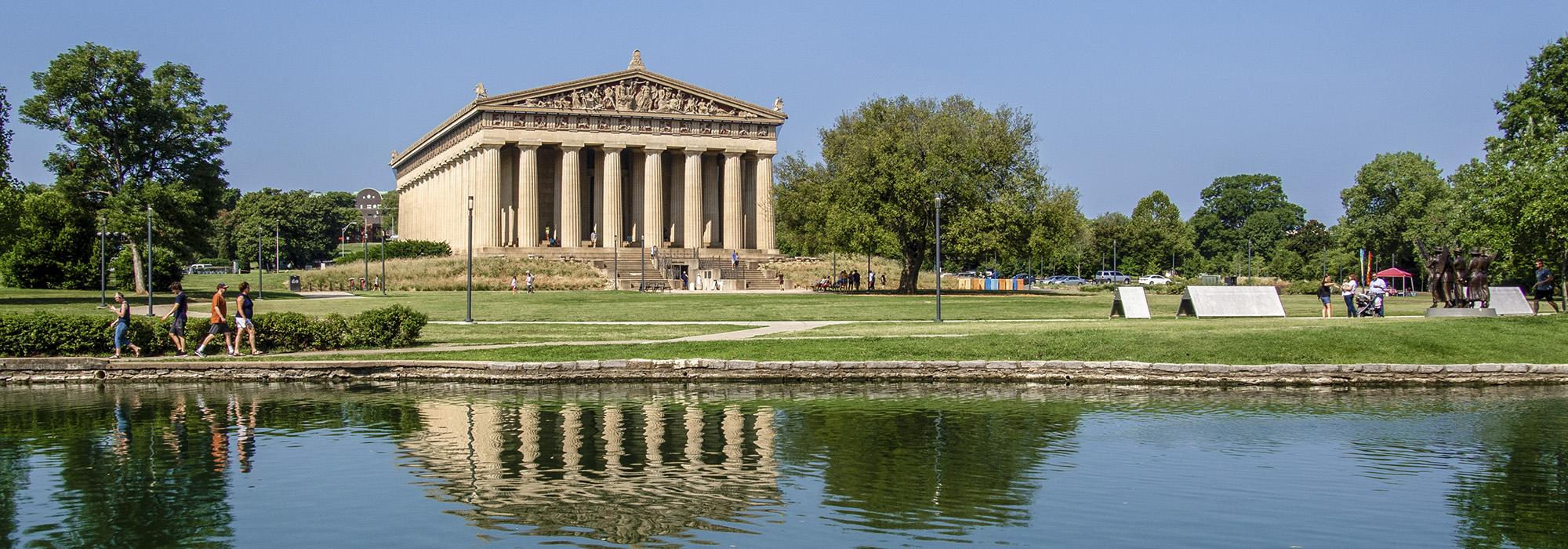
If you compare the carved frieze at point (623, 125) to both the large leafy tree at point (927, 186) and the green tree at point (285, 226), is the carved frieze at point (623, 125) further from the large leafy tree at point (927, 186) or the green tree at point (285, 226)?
the green tree at point (285, 226)

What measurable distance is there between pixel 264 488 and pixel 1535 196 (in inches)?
1750

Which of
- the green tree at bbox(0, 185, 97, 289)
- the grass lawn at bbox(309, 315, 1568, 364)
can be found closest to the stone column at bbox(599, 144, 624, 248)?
the green tree at bbox(0, 185, 97, 289)

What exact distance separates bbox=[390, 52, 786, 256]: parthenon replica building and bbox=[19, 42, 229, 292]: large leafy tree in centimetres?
2620

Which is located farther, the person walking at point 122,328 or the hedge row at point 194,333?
the hedge row at point 194,333

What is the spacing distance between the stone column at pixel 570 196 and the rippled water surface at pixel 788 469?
73.5 meters

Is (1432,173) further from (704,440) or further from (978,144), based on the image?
(704,440)

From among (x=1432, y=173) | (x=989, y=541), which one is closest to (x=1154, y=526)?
(x=989, y=541)

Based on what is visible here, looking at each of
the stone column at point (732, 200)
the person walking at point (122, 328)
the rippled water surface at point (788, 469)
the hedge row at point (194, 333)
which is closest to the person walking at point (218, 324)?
the hedge row at point (194, 333)

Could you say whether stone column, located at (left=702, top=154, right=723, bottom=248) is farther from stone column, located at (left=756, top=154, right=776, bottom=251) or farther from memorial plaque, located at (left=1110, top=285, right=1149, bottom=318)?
memorial plaque, located at (left=1110, top=285, right=1149, bottom=318)

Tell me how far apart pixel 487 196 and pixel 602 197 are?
1027 centimetres

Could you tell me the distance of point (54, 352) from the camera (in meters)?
28.8

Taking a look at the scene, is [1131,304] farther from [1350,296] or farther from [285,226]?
[285,226]

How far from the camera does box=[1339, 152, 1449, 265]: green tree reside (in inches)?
3639

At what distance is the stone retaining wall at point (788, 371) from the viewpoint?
26.2m
